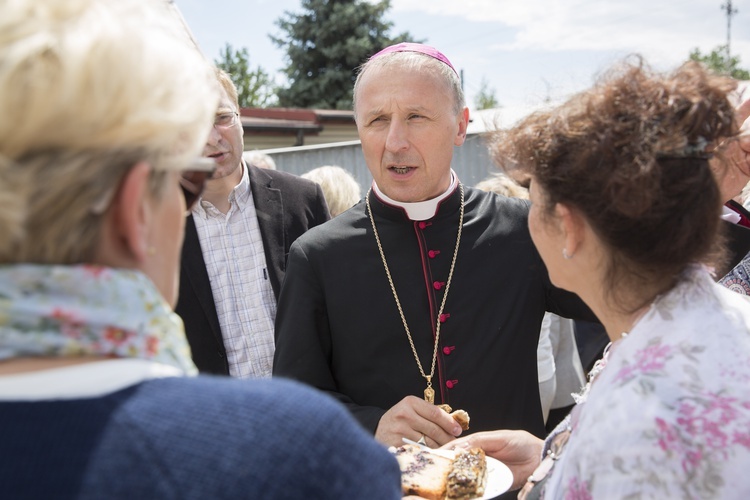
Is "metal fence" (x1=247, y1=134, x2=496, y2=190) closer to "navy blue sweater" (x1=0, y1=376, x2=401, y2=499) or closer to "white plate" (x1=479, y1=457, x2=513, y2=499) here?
"white plate" (x1=479, y1=457, x2=513, y2=499)

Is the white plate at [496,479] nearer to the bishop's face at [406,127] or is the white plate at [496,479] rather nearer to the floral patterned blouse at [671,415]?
the floral patterned blouse at [671,415]

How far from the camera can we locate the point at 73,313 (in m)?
0.84

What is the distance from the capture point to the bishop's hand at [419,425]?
2174mm

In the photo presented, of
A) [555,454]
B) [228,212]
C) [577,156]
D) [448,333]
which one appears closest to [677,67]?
[577,156]

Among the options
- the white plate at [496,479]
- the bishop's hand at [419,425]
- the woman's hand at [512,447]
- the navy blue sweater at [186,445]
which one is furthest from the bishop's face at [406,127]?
the navy blue sweater at [186,445]

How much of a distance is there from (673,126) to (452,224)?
145 centimetres

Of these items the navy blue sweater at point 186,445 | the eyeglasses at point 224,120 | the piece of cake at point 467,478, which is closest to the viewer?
the navy blue sweater at point 186,445

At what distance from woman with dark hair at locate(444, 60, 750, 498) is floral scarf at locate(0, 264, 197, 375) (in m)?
0.92

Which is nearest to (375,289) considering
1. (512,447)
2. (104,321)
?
(512,447)

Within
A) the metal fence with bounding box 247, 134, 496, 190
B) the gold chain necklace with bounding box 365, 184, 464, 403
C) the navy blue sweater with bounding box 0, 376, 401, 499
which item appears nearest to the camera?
the navy blue sweater with bounding box 0, 376, 401, 499

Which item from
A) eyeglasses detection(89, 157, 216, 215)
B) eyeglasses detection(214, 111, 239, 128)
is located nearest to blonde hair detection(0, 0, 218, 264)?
eyeglasses detection(89, 157, 216, 215)

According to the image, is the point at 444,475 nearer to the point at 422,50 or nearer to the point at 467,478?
the point at 467,478

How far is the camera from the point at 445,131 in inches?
106

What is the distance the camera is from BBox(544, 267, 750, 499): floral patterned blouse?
1.25 meters
